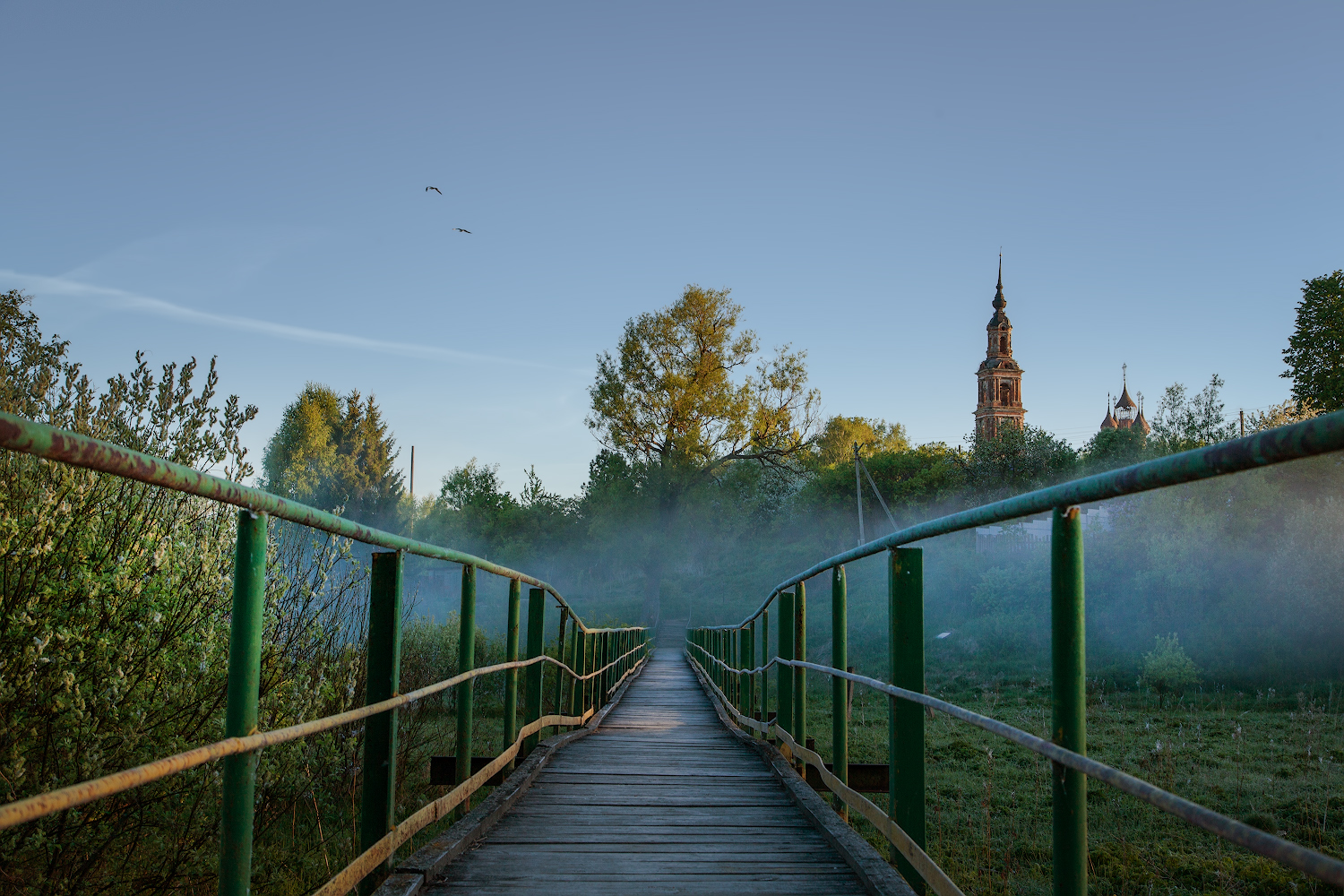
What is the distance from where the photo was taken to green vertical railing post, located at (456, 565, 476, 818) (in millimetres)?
3248

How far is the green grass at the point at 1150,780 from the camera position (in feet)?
24.2

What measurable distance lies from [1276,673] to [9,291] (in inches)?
789

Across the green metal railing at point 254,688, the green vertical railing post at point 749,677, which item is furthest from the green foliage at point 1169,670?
the green metal railing at point 254,688

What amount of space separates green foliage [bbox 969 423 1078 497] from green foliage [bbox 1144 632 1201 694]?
1213 cm

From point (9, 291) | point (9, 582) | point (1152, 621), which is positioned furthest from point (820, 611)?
point (9, 582)

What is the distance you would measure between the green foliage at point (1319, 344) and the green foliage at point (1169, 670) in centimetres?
793

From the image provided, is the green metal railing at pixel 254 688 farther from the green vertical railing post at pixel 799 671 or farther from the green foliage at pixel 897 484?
the green foliage at pixel 897 484

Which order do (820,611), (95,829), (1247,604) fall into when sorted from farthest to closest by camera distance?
(820,611), (1247,604), (95,829)

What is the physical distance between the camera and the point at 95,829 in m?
3.62

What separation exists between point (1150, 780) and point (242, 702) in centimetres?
1160

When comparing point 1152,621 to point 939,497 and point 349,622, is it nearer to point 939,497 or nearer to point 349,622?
point 939,497

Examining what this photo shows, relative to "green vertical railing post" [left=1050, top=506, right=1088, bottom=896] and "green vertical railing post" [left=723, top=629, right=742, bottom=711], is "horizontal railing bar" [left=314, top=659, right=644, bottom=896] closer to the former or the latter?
"green vertical railing post" [left=1050, top=506, right=1088, bottom=896]

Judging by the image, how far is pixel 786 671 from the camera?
→ 17.3 ft

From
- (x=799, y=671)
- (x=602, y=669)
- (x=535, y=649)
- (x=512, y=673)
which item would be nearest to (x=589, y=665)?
(x=602, y=669)
